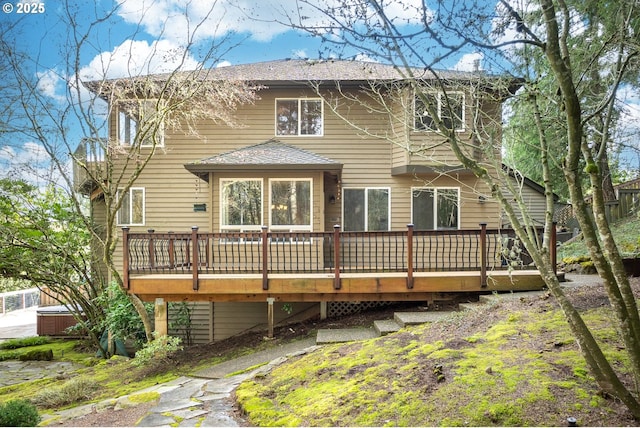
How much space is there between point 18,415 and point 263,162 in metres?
5.88

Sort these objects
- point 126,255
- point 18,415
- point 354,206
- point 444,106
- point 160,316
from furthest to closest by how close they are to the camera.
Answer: point 354,206
point 160,316
point 126,255
point 18,415
point 444,106

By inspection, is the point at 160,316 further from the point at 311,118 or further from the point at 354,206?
the point at 311,118

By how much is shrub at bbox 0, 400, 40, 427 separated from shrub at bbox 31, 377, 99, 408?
145 centimetres

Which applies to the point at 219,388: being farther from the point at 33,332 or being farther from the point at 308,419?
the point at 33,332

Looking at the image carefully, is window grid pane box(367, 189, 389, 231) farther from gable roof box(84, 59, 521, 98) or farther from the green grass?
the green grass

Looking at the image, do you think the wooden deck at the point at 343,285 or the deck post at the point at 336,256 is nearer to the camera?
the deck post at the point at 336,256

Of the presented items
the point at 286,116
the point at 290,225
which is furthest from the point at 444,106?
the point at 286,116

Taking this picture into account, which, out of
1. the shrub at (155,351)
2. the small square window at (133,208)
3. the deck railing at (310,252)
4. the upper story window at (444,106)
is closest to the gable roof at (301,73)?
the upper story window at (444,106)

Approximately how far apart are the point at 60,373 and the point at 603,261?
9861mm

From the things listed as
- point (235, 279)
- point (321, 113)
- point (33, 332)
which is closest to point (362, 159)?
point (321, 113)

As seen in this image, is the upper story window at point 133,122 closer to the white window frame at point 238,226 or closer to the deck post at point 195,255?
the white window frame at point 238,226

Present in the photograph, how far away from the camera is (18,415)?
458cm

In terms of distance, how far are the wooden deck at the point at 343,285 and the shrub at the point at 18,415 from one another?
2.99 metres

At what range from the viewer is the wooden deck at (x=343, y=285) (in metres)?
7.46
